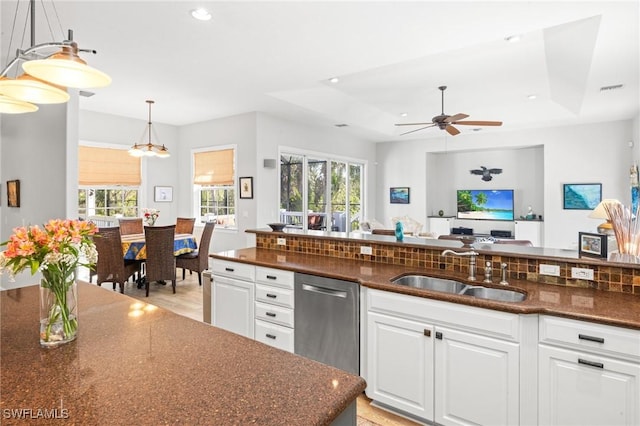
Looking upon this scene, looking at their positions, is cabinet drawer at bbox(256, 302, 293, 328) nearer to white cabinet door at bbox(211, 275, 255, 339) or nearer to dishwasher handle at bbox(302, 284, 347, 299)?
white cabinet door at bbox(211, 275, 255, 339)

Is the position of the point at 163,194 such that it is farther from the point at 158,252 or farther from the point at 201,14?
the point at 201,14

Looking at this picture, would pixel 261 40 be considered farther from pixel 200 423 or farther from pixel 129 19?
pixel 200 423

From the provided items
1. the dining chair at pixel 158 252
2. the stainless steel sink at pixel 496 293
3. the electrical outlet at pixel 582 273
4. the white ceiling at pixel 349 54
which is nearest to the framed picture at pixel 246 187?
the white ceiling at pixel 349 54

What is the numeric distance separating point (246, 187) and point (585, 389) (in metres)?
5.39

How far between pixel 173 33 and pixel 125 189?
4264 millimetres

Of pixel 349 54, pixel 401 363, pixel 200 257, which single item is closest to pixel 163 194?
pixel 200 257

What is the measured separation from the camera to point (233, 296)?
3111mm

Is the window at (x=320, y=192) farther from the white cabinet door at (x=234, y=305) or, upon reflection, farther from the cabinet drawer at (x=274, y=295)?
the cabinet drawer at (x=274, y=295)

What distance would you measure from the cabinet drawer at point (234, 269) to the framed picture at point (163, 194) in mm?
4353

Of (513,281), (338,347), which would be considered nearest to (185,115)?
(338,347)

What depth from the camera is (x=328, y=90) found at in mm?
5754

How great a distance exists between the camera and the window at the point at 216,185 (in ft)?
21.7

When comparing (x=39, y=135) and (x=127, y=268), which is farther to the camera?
Answer: (x=127, y=268)

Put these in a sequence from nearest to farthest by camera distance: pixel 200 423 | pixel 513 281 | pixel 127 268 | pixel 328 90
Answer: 1. pixel 200 423
2. pixel 513 281
3. pixel 127 268
4. pixel 328 90
